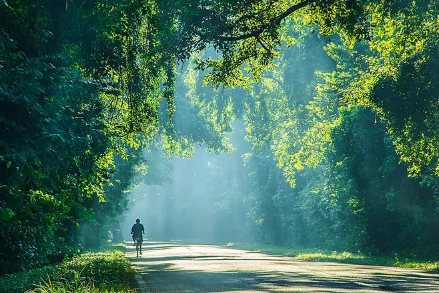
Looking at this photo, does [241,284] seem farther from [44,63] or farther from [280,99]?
[280,99]

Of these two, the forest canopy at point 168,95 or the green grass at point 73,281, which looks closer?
the green grass at point 73,281

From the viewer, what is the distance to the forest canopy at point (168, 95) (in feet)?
37.1

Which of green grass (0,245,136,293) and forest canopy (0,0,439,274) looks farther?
forest canopy (0,0,439,274)

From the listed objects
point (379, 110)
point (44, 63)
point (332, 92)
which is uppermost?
point (332, 92)

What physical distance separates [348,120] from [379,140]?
6.80ft

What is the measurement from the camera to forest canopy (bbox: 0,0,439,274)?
1130cm

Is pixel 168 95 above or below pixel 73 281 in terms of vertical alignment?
above

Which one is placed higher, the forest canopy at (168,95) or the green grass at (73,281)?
the forest canopy at (168,95)

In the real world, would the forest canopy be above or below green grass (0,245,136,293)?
above

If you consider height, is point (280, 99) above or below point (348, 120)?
above

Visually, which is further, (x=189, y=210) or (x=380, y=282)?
(x=189, y=210)

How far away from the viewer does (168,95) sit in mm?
17047

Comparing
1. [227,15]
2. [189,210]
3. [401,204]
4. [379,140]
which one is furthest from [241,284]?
[189,210]

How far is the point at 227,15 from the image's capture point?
15414 mm
